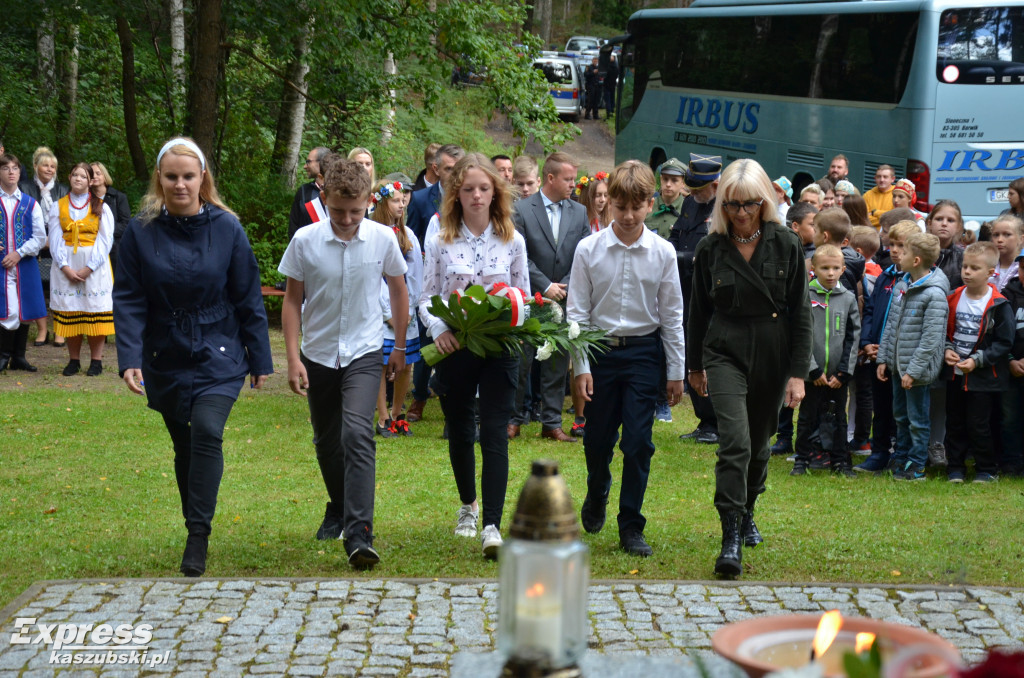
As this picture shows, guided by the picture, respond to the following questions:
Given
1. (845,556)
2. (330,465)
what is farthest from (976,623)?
(330,465)

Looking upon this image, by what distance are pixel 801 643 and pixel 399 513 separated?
19.0ft

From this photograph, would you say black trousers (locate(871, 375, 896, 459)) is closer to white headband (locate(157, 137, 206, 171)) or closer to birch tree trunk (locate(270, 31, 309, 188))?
white headband (locate(157, 137, 206, 171))

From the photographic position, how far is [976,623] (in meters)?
5.11

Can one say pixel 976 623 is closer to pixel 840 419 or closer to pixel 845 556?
pixel 845 556

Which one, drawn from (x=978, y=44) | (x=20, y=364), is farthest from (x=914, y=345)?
(x=20, y=364)

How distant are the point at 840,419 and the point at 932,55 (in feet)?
31.6

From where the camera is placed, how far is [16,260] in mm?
13195

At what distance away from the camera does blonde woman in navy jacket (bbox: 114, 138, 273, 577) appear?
19.3 feet

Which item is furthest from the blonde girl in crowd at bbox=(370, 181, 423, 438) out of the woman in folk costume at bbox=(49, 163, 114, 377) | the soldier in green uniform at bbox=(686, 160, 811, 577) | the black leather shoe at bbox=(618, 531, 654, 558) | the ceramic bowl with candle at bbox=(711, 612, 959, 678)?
the ceramic bowl with candle at bbox=(711, 612, 959, 678)

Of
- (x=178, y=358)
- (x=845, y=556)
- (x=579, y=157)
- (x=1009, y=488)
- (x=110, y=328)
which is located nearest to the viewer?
(x=178, y=358)

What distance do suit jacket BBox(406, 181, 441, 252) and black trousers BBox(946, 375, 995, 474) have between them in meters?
4.86

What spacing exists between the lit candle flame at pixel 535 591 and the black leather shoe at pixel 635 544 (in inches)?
185

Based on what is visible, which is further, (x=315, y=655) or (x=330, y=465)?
(x=330, y=465)

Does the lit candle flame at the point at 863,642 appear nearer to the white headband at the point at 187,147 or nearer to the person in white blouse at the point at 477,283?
the person in white blouse at the point at 477,283
